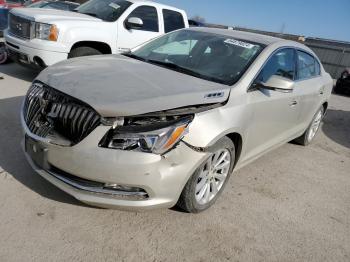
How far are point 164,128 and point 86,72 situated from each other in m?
1.05

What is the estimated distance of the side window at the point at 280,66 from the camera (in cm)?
377

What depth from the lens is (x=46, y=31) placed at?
21.1 ft

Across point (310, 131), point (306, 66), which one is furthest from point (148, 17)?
point (310, 131)

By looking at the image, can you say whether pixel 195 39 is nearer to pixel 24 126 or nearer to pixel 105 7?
pixel 24 126

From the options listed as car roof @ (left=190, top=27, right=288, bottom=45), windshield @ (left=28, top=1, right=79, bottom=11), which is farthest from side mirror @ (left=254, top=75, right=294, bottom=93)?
windshield @ (left=28, top=1, right=79, bottom=11)

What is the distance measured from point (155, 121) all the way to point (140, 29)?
18.0 ft

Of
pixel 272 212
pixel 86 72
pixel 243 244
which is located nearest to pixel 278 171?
pixel 272 212

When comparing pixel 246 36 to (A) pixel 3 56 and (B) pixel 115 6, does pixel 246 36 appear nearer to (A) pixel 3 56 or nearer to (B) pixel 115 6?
(B) pixel 115 6

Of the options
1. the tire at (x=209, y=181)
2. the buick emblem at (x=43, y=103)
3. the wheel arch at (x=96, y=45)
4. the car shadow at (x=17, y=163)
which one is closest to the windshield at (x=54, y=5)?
the wheel arch at (x=96, y=45)

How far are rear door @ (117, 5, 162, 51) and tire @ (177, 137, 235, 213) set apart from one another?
4795mm

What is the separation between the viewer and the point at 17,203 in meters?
3.01

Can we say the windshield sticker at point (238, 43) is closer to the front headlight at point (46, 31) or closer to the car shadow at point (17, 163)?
the car shadow at point (17, 163)

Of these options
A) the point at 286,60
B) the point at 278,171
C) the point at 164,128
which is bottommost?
Answer: the point at 278,171

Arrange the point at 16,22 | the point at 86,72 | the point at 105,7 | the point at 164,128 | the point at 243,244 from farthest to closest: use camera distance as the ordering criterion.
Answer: the point at 105,7 → the point at 16,22 → the point at 86,72 → the point at 243,244 → the point at 164,128
